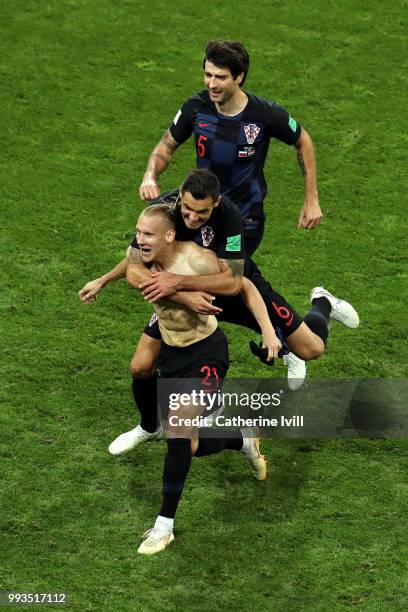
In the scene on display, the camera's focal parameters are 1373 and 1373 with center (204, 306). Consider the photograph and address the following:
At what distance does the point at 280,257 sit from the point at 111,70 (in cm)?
379

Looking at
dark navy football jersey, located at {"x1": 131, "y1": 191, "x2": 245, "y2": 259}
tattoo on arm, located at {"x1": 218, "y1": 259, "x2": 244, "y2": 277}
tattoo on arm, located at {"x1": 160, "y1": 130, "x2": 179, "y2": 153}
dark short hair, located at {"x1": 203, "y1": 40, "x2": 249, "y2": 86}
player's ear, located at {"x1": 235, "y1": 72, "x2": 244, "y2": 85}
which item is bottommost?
tattoo on arm, located at {"x1": 218, "y1": 259, "x2": 244, "y2": 277}

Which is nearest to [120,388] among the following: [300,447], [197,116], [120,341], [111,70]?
[120,341]

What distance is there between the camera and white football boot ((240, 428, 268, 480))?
9328 millimetres

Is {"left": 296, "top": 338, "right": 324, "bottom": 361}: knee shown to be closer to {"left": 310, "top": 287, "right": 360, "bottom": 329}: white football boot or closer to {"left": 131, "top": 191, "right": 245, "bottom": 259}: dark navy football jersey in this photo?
{"left": 310, "top": 287, "right": 360, "bottom": 329}: white football boot

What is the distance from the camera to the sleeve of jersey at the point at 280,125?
9547 millimetres

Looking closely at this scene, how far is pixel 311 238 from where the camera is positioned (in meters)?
12.4

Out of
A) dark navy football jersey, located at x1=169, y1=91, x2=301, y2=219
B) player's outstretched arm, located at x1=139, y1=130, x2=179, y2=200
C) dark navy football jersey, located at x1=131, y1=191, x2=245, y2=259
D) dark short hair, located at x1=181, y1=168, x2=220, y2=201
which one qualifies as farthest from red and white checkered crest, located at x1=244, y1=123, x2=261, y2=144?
dark short hair, located at x1=181, y1=168, x2=220, y2=201

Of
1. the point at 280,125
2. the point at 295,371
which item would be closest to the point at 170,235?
the point at 280,125

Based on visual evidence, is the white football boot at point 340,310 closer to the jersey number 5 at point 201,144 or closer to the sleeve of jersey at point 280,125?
the sleeve of jersey at point 280,125

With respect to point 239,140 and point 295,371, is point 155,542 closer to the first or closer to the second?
point 295,371

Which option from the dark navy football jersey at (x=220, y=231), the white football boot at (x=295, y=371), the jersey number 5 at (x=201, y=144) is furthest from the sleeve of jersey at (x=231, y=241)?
the white football boot at (x=295, y=371)

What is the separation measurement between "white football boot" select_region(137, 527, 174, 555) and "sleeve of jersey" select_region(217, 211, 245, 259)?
1760 millimetres

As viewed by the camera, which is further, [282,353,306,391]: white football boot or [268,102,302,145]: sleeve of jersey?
[282,353,306,391]: white football boot

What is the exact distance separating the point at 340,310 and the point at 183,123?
192cm
